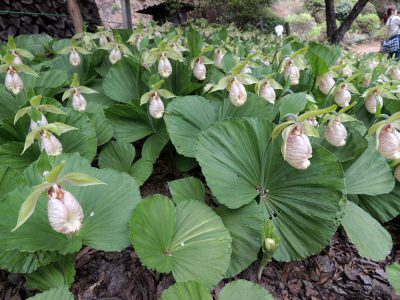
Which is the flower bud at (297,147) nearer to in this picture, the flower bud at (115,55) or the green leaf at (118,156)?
the green leaf at (118,156)

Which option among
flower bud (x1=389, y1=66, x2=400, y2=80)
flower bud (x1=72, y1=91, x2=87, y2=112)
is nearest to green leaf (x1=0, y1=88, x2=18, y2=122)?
flower bud (x1=72, y1=91, x2=87, y2=112)

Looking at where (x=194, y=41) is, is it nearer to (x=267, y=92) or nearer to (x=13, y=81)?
(x=267, y=92)

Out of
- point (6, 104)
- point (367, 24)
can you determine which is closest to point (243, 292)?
point (6, 104)

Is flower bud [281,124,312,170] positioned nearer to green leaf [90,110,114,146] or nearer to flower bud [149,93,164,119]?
flower bud [149,93,164,119]

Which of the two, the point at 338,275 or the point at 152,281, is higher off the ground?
the point at 152,281

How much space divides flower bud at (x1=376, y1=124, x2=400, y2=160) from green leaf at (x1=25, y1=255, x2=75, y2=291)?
3.95 feet

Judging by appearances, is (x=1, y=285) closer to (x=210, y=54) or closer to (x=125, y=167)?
(x=125, y=167)

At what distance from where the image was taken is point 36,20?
14.1ft

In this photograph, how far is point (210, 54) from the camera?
2.31 m

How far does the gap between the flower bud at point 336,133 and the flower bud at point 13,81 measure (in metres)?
1.47

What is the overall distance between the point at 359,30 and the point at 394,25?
44.1 ft

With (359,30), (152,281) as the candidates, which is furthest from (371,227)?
(359,30)

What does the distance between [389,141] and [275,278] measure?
0.71 metres

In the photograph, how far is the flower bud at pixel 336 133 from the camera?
3.99 feet
